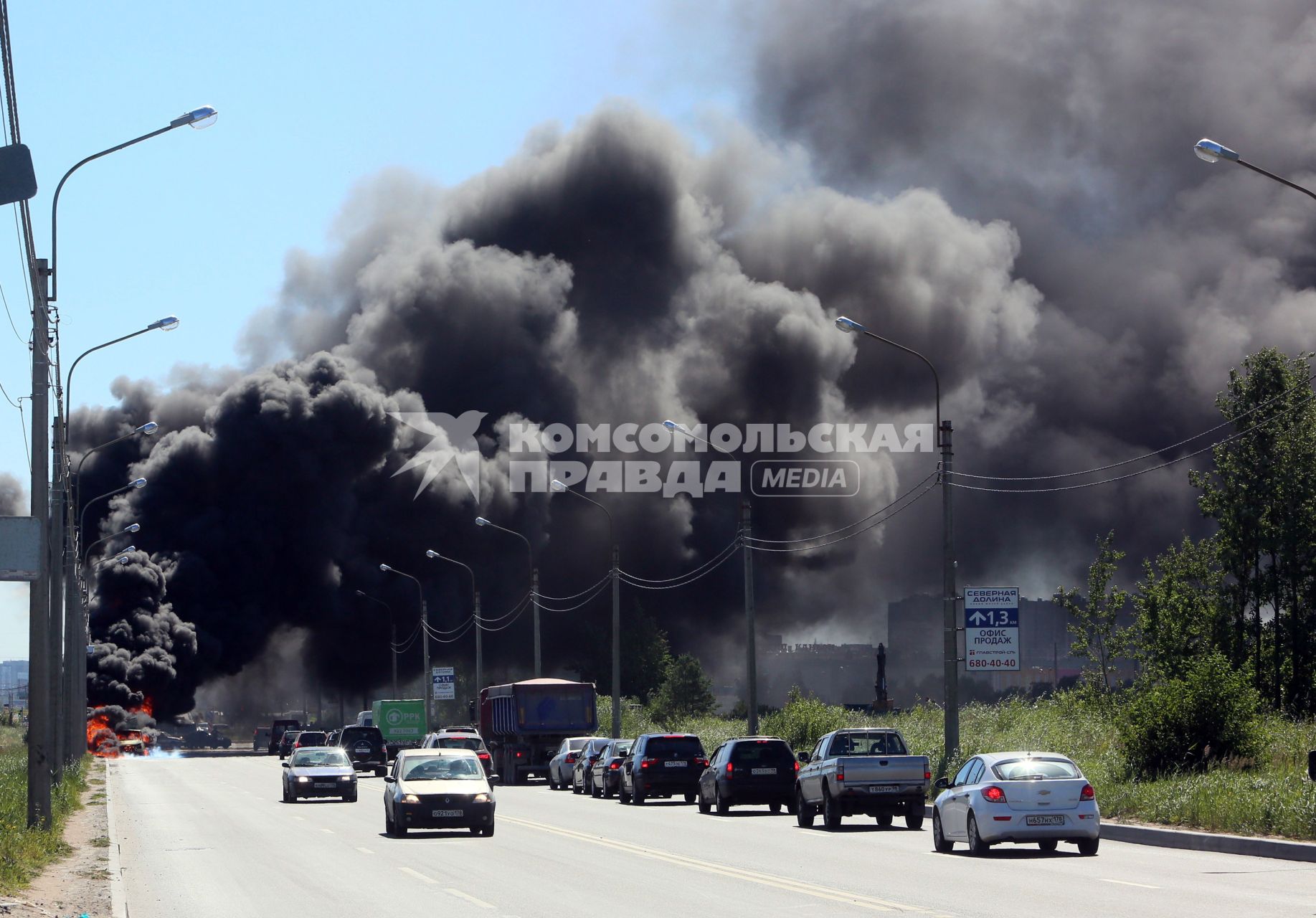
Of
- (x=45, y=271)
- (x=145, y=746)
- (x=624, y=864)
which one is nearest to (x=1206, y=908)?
(x=624, y=864)

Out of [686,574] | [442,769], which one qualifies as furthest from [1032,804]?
[686,574]

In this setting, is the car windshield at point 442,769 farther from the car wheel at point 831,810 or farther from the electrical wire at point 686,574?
the electrical wire at point 686,574

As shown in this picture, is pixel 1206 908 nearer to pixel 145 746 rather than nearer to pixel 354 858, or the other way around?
pixel 354 858

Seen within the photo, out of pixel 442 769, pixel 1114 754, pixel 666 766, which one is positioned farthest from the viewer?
pixel 666 766

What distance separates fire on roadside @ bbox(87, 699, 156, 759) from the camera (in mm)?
70625

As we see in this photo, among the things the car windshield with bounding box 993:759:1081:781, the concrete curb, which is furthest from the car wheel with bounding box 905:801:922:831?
the concrete curb

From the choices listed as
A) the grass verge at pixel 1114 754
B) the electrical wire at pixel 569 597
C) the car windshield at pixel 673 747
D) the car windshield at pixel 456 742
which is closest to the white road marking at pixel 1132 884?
the grass verge at pixel 1114 754

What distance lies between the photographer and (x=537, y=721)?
4847 centimetres

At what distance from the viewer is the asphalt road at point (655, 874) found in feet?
42.2

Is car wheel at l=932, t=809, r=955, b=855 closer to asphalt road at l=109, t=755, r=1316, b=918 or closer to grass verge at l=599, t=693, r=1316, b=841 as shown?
asphalt road at l=109, t=755, r=1316, b=918

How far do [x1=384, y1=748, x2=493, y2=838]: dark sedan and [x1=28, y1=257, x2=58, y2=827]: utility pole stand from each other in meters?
4.87

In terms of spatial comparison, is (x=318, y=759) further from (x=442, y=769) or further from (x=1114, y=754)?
(x=1114, y=754)

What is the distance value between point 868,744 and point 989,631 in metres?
4.27

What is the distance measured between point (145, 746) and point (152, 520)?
44.1 ft
